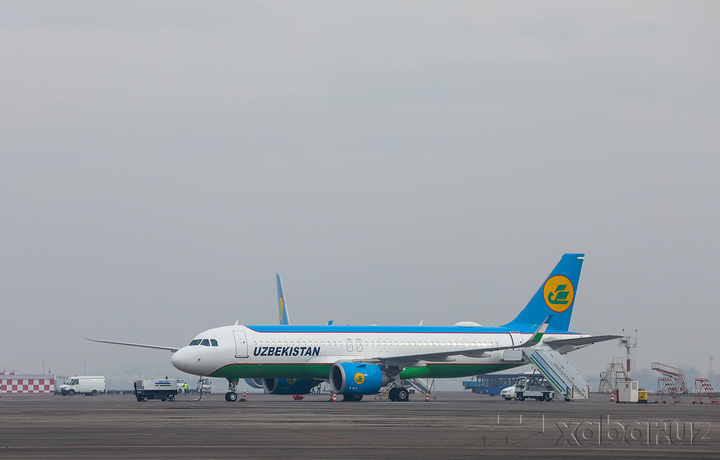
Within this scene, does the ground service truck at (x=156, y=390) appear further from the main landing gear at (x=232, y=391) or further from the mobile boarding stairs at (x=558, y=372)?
the mobile boarding stairs at (x=558, y=372)

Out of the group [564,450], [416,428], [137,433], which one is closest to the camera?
[564,450]

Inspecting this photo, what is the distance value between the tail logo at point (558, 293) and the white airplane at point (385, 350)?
70 mm

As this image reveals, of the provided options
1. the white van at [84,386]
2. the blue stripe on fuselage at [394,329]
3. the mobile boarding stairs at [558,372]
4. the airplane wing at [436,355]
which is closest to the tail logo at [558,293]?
the blue stripe on fuselage at [394,329]

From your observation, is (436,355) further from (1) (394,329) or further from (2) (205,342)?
(2) (205,342)

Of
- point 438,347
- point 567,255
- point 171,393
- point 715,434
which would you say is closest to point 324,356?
point 438,347

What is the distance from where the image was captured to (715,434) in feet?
96.9

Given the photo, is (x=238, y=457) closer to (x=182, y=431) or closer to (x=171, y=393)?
(x=182, y=431)

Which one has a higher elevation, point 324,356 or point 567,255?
point 567,255

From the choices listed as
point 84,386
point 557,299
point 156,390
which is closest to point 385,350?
point 557,299

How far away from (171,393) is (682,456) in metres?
50.6

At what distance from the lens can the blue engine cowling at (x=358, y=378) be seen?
57906 mm

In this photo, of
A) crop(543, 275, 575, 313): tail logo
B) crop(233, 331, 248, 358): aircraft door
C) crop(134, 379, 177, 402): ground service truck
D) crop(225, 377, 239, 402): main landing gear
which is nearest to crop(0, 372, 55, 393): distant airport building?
crop(134, 379, 177, 402): ground service truck

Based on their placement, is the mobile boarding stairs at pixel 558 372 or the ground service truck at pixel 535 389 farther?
the ground service truck at pixel 535 389

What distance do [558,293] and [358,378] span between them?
60.6 ft
